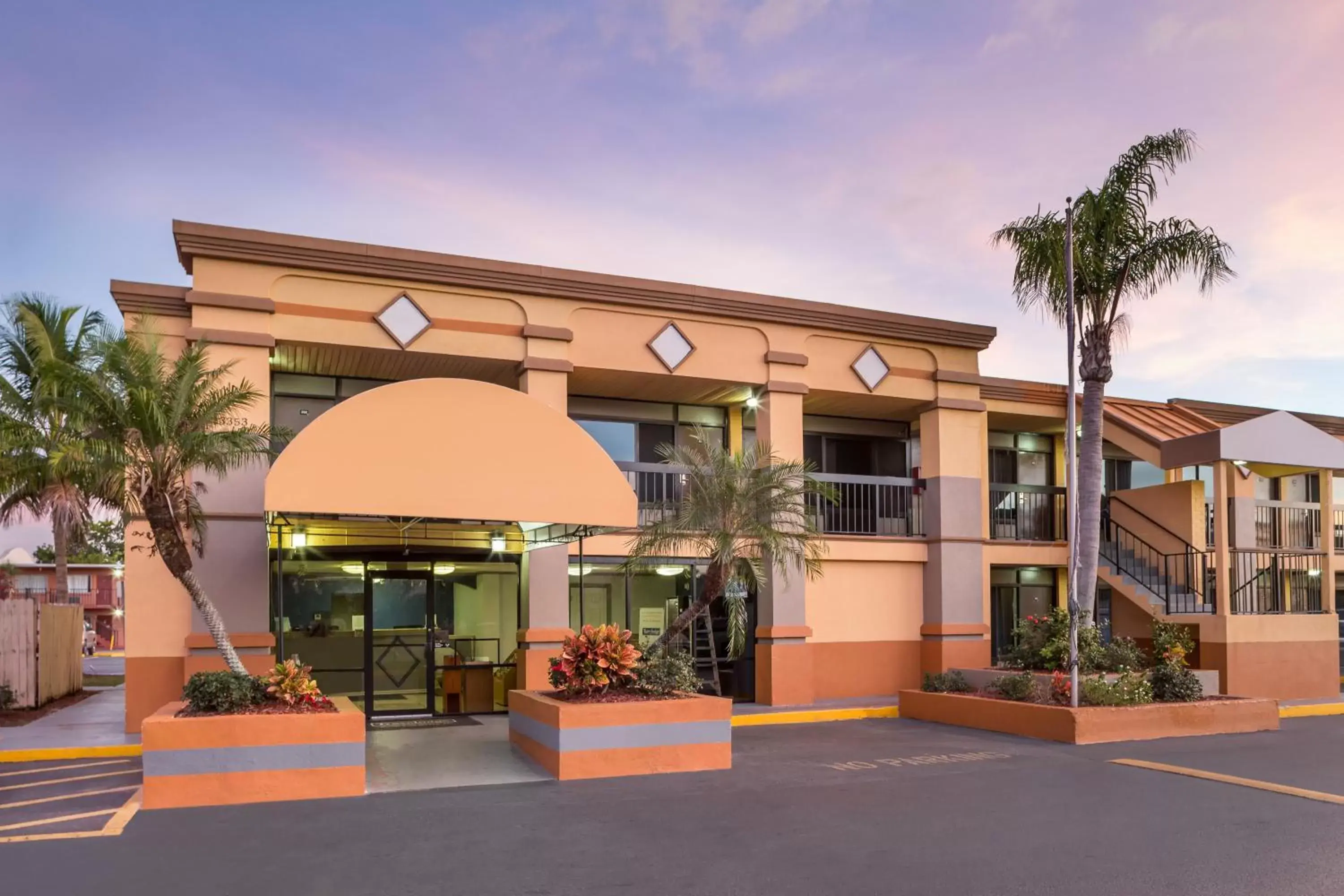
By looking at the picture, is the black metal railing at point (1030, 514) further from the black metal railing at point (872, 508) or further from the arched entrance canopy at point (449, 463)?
the arched entrance canopy at point (449, 463)

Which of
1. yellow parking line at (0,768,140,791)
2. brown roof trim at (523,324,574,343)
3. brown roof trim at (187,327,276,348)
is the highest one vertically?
brown roof trim at (523,324,574,343)

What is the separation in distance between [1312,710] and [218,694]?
19.0m

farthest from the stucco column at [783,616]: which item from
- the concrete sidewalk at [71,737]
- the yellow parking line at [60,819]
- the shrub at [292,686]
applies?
the yellow parking line at [60,819]

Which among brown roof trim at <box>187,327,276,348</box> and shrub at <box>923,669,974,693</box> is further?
shrub at <box>923,669,974,693</box>

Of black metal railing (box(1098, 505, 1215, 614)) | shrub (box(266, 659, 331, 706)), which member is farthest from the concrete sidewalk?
black metal railing (box(1098, 505, 1215, 614))

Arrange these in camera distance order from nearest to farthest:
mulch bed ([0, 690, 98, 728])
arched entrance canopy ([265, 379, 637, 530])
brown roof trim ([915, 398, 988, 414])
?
arched entrance canopy ([265, 379, 637, 530])
mulch bed ([0, 690, 98, 728])
brown roof trim ([915, 398, 988, 414])

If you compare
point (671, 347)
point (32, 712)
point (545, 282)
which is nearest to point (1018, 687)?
point (671, 347)

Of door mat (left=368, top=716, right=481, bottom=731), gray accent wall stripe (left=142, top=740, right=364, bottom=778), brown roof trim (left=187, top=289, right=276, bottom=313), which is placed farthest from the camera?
door mat (left=368, top=716, right=481, bottom=731)

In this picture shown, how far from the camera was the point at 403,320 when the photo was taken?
58.5ft

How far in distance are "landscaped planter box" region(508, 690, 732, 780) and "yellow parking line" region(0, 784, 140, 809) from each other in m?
4.75

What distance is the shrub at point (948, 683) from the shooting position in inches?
744

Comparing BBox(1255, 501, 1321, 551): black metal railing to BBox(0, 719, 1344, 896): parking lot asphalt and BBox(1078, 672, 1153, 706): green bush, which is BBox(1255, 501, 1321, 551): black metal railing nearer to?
BBox(1078, 672, 1153, 706): green bush

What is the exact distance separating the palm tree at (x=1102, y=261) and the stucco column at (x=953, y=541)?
8.34ft

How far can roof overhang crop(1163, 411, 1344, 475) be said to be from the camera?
21.6 m
